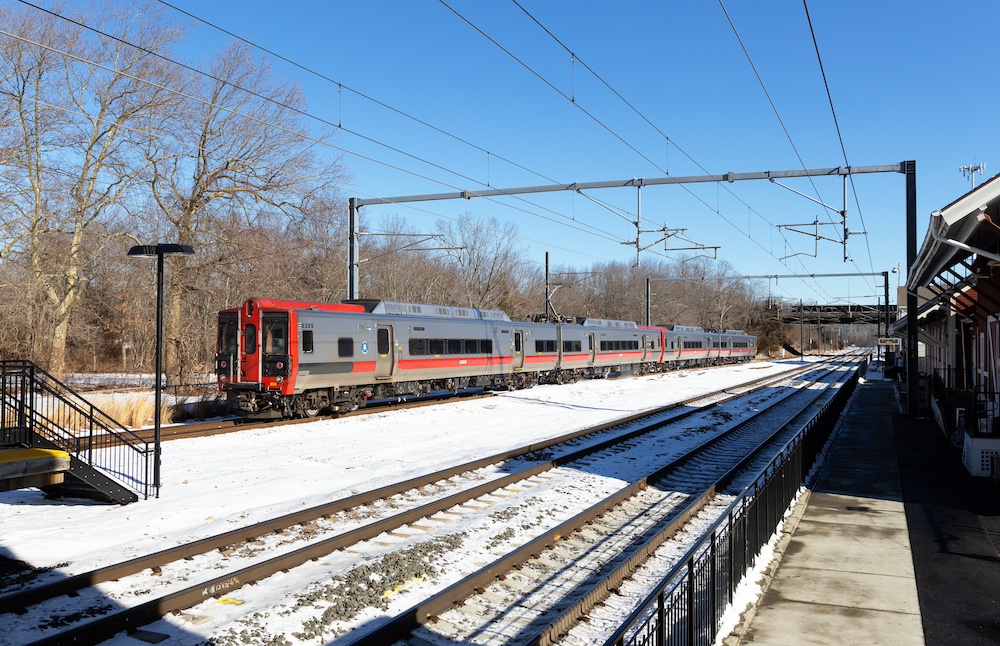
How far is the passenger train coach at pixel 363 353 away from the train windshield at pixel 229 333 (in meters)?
0.03

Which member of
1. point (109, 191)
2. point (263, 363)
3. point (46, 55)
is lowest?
point (263, 363)

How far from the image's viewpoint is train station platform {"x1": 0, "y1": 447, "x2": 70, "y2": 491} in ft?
Result: 28.8

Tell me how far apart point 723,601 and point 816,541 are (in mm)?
2721

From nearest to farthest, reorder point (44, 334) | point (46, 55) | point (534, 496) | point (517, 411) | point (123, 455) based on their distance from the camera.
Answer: point (534, 496)
point (123, 455)
point (517, 411)
point (46, 55)
point (44, 334)

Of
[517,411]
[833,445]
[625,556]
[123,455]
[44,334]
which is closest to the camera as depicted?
[625,556]

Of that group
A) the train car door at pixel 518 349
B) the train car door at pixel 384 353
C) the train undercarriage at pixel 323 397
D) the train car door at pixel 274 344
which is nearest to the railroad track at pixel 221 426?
the train undercarriage at pixel 323 397

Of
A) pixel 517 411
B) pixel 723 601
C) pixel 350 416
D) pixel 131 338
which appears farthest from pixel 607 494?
pixel 131 338

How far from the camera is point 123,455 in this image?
14.2 meters

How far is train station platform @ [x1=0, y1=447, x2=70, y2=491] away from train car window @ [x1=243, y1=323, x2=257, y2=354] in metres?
9.97

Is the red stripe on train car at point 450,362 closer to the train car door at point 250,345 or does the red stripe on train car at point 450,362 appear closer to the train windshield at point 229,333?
the train car door at point 250,345

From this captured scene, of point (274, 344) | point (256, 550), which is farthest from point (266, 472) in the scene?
point (274, 344)

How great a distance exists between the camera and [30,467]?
30.0 ft

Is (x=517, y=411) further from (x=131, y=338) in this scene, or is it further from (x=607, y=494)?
(x=131, y=338)

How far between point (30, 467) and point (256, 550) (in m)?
3.25
